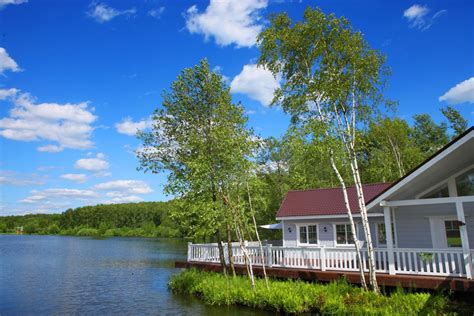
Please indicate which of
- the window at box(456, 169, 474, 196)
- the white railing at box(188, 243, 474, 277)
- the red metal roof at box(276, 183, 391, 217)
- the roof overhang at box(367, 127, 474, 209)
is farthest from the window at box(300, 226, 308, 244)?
the window at box(456, 169, 474, 196)

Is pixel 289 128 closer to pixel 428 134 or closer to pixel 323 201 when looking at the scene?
pixel 323 201

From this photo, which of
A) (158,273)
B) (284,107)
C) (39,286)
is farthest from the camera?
(158,273)

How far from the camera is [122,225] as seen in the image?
11888cm

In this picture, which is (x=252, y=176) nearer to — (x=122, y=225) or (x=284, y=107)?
(x=284, y=107)

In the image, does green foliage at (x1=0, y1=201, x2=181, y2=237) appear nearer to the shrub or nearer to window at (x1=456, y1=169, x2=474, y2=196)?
the shrub

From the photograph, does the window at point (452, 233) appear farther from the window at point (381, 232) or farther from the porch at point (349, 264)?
the window at point (381, 232)

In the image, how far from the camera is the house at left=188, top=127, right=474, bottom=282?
11.8 meters

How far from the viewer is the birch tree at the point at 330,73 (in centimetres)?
1296

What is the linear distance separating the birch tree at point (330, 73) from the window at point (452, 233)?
4.03m

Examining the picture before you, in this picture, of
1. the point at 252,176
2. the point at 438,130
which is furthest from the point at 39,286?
the point at 438,130

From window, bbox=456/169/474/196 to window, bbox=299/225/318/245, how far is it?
29.1 ft

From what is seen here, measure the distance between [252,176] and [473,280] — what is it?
8294 millimetres

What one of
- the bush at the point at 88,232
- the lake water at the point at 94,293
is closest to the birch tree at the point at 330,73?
the lake water at the point at 94,293

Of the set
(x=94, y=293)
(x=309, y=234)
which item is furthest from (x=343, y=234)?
(x=94, y=293)
